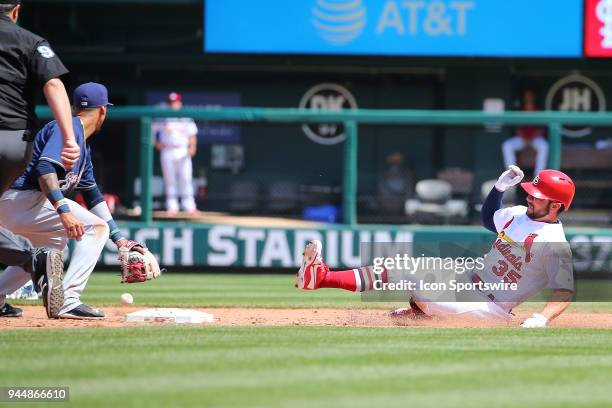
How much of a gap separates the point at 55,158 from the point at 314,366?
2.34 m

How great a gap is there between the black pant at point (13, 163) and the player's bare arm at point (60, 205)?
187 millimetres

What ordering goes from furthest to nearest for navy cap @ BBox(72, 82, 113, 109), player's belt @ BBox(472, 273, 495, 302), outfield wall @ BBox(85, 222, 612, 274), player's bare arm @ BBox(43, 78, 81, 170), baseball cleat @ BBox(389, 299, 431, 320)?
outfield wall @ BBox(85, 222, 612, 274) < baseball cleat @ BBox(389, 299, 431, 320) < player's belt @ BBox(472, 273, 495, 302) < navy cap @ BBox(72, 82, 113, 109) < player's bare arm @ BBox(43, 78, 81, 170)

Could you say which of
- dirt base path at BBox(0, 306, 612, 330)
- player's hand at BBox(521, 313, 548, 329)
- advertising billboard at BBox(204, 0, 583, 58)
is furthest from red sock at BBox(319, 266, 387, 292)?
advertising billboard at BBox(204, 0, 583, 58)

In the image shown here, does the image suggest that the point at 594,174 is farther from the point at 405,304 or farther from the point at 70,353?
the point at 70,353

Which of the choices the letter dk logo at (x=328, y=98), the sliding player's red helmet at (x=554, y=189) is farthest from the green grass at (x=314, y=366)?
the letter dk logo at (x=328, y=98)

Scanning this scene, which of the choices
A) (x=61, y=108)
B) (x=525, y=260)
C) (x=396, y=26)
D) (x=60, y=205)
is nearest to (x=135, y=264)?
(x=60, y=205)

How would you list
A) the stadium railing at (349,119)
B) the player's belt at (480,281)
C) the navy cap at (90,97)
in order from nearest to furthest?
the navy cap at (90,97) < the player's belt at (480,281) < the stadium railing at (349,119)

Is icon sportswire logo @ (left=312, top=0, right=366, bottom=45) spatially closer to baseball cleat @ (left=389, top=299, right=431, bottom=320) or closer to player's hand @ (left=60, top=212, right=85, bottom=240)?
baseball cleat @ (left=389, top=299, right=431, bottom=320)

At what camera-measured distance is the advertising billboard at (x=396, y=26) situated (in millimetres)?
14430

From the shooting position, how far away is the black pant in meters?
6.03

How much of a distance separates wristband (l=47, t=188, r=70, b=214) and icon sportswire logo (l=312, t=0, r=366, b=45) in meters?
8.64

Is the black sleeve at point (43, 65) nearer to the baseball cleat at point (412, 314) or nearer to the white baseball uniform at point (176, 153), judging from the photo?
the baseball cleat at point (412, 314)

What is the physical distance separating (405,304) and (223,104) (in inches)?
294

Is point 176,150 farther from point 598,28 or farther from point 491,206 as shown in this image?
point 598,28
